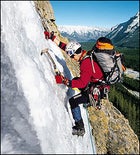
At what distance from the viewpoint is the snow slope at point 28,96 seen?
5043mm

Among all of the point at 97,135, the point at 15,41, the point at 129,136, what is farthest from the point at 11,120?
the point at 129,136

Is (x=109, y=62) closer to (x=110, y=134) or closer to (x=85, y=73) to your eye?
(x=85, y=73)

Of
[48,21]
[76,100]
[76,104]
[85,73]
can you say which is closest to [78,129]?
→ [76,104]

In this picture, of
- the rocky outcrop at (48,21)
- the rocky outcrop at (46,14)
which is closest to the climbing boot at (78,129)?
the rocky outcrop at (48,21)

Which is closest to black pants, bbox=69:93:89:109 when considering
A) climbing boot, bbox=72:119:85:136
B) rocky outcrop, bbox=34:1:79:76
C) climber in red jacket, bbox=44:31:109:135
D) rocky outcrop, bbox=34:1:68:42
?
climber in red jacket, bbox=44:31:109:135

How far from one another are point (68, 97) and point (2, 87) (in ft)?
10.7

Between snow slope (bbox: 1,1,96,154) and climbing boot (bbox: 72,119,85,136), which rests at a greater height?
snow slope (bbox: 1,1,96,154)

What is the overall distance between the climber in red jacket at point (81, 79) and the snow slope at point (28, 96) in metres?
0.22

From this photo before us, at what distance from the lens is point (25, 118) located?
17.2 ft

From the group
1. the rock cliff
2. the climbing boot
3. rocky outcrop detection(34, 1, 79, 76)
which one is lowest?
the rock cliff

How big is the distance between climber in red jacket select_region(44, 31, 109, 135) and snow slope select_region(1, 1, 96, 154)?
0.22 metres

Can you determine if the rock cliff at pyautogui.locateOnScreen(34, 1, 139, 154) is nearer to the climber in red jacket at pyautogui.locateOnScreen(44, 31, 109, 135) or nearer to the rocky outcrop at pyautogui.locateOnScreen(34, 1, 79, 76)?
the rocky outcrop at pyautogui.locateOnScreen(34, 1, 79, 76)

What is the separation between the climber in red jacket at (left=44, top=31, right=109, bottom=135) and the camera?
7.00 metres

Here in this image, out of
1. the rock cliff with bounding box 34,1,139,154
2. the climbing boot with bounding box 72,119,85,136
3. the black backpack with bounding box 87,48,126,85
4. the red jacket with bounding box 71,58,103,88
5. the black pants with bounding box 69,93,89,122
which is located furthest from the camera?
the rock cliff with bounding box 34,1,139,154
